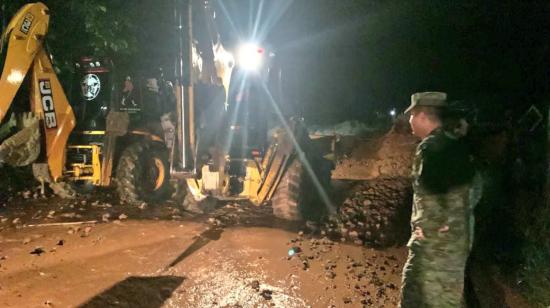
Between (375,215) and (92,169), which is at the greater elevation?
(92,169)

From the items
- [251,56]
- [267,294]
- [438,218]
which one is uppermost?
[251,56]

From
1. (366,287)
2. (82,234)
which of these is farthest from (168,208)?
(366,287)

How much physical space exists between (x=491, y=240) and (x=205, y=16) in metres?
5.20

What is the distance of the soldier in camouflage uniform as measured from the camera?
9.68 ft

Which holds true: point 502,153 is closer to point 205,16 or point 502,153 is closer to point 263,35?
point 263,35

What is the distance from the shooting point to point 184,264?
5539 millimetres

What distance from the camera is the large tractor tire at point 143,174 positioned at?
342 inches

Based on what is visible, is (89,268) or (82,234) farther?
(82,234)

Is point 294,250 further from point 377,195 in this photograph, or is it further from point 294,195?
point 377,195

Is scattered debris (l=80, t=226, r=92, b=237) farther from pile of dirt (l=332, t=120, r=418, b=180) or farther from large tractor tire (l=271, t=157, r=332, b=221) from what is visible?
pile of dirt (l=332, t=120, r=418, b=180)

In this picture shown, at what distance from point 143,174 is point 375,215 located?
14.8 feet

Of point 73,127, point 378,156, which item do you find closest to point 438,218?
point 73,127

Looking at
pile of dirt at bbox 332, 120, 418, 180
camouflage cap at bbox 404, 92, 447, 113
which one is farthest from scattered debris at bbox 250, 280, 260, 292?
pile of dirt at bbox 332, 120, 418, 180

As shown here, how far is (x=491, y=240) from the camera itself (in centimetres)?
664
